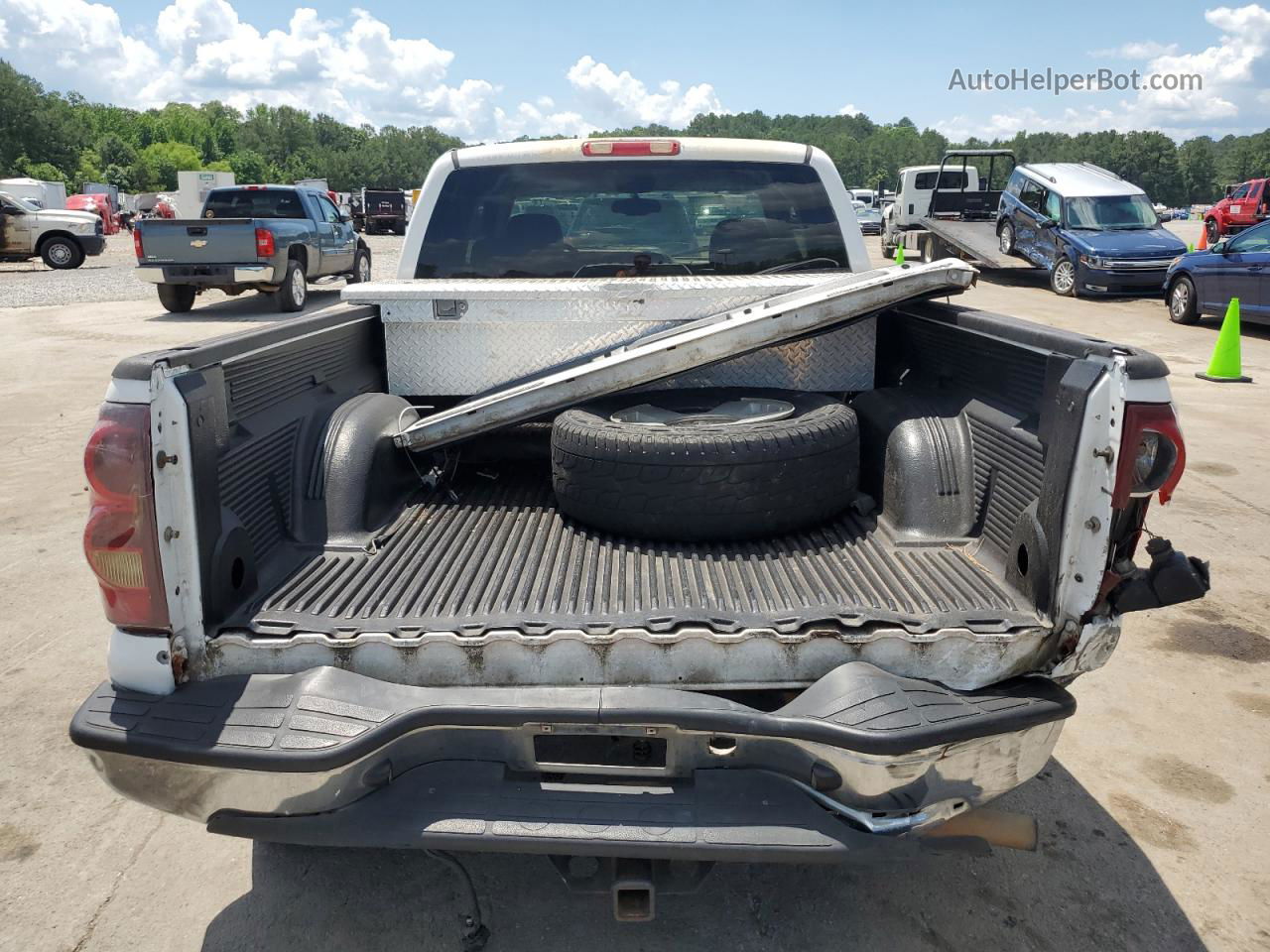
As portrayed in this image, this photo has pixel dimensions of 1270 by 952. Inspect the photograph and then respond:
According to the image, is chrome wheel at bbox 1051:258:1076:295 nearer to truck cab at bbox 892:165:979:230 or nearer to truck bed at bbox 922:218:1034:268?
truck bed at bbox 922:218:1034:268

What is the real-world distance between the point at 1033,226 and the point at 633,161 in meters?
17.3

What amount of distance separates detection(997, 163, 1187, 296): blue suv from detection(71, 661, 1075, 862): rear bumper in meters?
16.9

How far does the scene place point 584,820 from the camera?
→ 202 centimetres

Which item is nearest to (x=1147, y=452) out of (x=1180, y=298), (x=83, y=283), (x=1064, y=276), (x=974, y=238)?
(x=1180, y=298)

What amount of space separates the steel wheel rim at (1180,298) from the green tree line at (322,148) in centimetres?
6603

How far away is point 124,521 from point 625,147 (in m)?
2.53

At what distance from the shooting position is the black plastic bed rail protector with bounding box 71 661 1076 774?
200cm

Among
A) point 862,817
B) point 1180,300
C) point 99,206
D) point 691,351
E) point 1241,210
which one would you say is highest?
point 99,206

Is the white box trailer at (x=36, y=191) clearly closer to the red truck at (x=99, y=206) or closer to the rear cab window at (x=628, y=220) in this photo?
the red truck at (x=99, y=206)

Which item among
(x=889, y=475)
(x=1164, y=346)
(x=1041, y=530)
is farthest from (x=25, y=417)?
(x=1164, y=346)

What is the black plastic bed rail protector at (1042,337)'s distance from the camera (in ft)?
6.94

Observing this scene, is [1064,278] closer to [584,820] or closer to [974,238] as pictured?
[974,238]

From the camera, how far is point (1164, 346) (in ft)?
41.5

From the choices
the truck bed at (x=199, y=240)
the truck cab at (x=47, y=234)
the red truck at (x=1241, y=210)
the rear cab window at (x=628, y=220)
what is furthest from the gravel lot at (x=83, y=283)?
the red truck at (x=1241, y=210)
